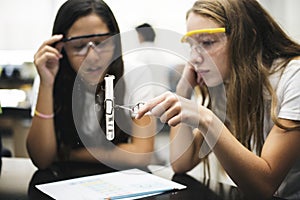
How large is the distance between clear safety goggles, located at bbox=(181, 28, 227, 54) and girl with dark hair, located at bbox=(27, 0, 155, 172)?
0.21 m

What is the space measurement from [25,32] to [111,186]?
67cm

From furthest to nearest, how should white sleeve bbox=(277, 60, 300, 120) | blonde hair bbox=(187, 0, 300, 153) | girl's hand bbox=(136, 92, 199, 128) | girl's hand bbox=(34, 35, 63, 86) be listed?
girl's hand bbox=(34, 35, 63, 86) → blonde hair bbox=(187, 0, 300, 153) → white sleeve bbox=(277, 60, 300, 120) → girl's hand bbox=(136, 92, 199, 128)

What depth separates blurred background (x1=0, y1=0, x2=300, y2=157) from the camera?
58.2 inches

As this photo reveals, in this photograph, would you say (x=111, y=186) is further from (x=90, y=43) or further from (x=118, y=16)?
(x=118, y=16)

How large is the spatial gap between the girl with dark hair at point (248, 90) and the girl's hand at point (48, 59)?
1.31 feet

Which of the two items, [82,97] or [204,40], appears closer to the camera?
[204,40]

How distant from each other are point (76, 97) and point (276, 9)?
0.68m

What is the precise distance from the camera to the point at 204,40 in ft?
4.47

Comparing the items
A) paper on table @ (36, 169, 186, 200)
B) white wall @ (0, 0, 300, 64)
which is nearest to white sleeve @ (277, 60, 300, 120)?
white wall @ (0, 0, 300, 64)

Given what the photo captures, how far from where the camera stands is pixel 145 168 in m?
1.42

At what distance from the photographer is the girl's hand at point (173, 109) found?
1110mm

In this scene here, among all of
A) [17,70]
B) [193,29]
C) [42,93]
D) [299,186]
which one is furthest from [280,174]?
[17,70]

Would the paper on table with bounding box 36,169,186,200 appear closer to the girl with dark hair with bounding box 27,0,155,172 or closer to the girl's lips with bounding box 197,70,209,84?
the girl with dark hair with bounding box 27,0,155,172

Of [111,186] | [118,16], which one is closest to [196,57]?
[118,16]
